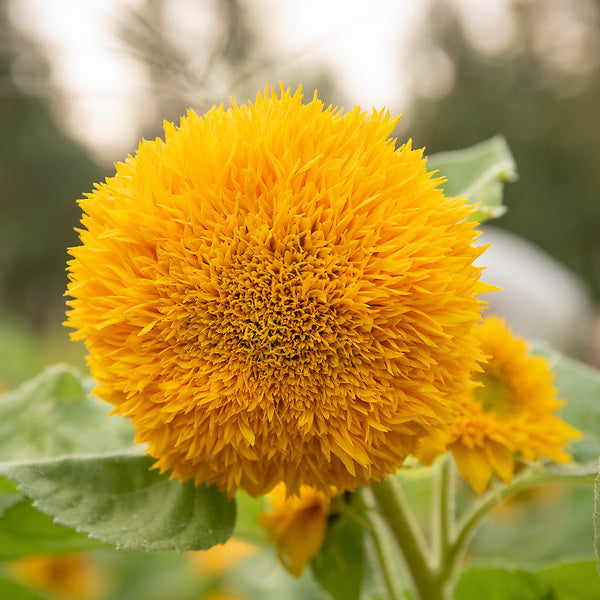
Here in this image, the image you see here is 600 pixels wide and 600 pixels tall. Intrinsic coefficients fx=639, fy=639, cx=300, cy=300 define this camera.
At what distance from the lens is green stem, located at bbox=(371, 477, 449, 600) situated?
2.34ft

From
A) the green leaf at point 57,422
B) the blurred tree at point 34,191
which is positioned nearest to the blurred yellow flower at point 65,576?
the green leaf at point 57,422

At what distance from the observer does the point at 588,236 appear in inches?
534

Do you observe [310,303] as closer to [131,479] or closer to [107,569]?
[131,479]

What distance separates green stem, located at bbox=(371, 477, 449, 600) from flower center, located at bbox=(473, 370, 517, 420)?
0.14 meters

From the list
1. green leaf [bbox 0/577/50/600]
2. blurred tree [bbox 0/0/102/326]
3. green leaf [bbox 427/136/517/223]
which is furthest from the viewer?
blurred tree [bbox 0/0/102/326]

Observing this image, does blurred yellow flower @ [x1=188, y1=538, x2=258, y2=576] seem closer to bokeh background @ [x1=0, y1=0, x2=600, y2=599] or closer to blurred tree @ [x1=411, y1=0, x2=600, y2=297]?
bokeh background @ [x1=0, y1=0, x2=600, y2=599]

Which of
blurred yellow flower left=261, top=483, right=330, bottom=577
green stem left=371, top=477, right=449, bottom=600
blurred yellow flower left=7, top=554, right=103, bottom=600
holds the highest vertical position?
blurred yellow flower left=7, top=554, right=103, bottom=600

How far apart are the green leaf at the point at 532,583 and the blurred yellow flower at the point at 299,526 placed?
0.31 m

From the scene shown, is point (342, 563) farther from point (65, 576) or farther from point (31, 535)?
point (65, 576)

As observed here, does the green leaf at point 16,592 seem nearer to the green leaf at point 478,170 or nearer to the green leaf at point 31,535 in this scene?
the green leaf at point 31,535

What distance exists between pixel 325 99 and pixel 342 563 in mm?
564

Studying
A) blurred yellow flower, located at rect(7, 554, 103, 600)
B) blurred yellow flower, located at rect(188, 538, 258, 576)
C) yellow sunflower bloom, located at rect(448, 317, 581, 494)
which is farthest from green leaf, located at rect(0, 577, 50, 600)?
blurred yellow flower, located at rect(7, 554, 103, 600)

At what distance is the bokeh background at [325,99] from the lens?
1170 mm

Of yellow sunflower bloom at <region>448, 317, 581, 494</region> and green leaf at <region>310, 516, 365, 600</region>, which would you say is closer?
yellow sunflower bloom at <region>448, 317, 581, 494</region>
